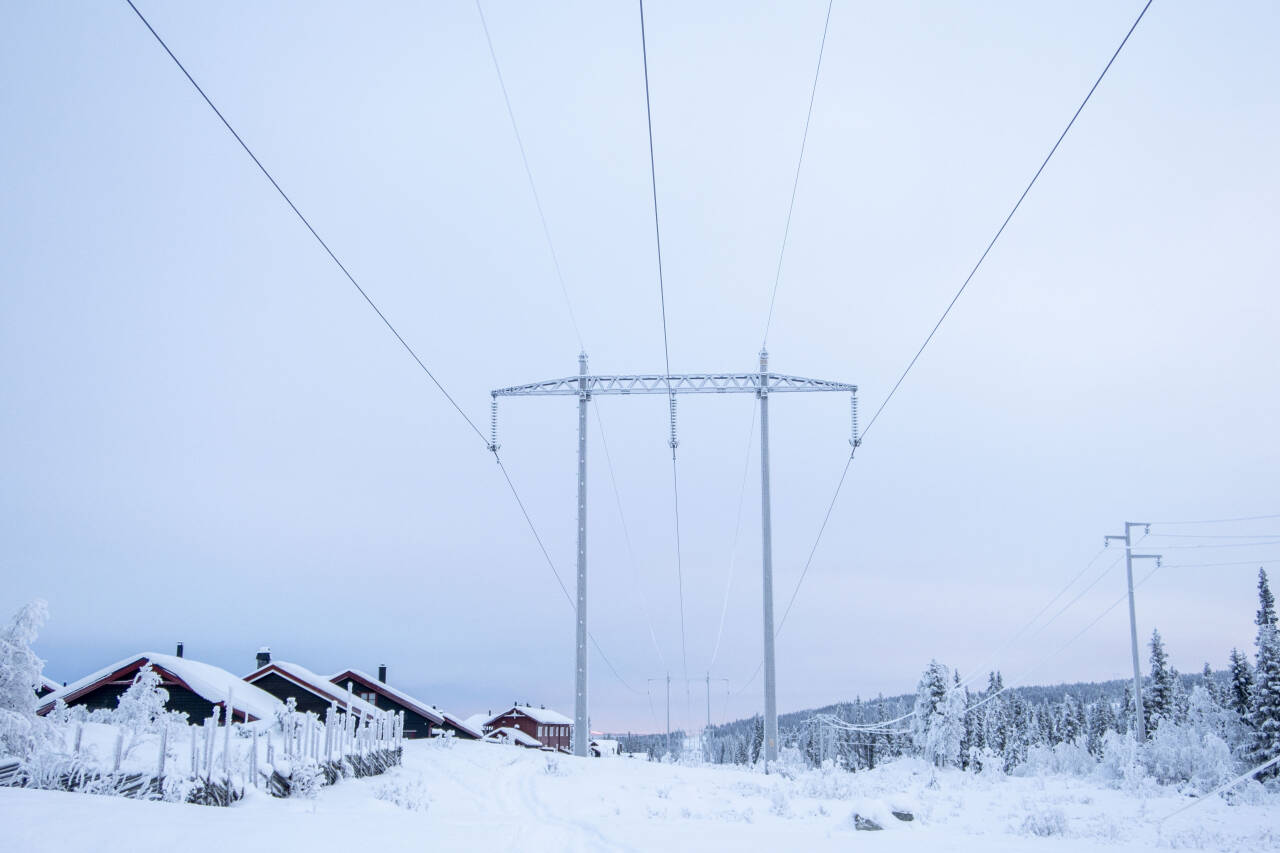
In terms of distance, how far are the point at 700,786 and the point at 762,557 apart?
6.56 metres

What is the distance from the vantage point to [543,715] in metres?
115

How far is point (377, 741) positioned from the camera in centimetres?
2852

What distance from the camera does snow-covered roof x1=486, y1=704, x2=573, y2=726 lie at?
107 meters

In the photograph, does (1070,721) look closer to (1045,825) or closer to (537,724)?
(537,724)

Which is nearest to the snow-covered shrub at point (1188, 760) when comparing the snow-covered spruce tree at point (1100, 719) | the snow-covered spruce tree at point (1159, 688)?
the snow-covered spruce tree at point (1159, 688)

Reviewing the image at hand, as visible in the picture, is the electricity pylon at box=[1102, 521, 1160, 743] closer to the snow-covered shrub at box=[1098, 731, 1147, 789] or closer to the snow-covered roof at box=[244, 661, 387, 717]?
the snow-covered shrub at box=[1098, 731, 1147, 789]

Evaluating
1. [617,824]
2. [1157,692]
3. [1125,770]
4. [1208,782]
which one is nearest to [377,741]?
[617,824]

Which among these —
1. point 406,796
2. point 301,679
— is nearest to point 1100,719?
point 301,679

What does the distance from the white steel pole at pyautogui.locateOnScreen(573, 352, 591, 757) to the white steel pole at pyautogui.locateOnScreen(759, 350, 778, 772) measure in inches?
203

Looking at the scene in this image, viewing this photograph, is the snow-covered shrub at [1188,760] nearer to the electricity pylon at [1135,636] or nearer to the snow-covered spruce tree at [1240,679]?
the electricity pylon at [1135,636]

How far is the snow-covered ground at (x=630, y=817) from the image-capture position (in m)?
9.24

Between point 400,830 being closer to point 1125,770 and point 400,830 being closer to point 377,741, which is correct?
point 377,741

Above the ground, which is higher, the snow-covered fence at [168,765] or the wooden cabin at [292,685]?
the snow-covered fence at [168,765]

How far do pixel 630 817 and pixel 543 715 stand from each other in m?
104
